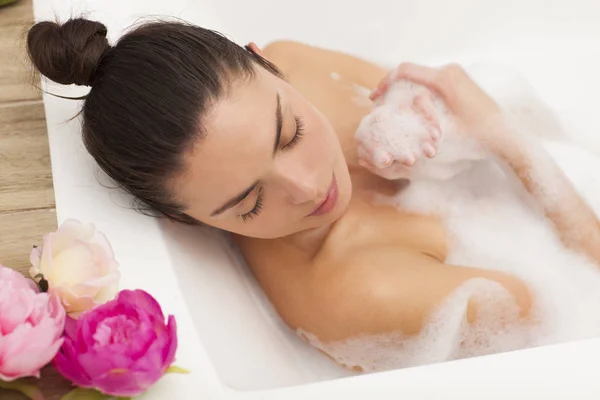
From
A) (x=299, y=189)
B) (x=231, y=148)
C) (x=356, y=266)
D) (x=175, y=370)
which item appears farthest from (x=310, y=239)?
(x=175, y=370)

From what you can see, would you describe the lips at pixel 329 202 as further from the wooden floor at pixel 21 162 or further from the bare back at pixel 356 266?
the wooden floor at pixel 21 162

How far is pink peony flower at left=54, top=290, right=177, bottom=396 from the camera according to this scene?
2.19 feet

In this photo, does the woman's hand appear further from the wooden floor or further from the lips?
the wooden floor

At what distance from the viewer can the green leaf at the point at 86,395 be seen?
0.73m

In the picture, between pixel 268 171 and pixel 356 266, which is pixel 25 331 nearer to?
pixel 268 171

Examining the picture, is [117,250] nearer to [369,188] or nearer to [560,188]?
[369,188]

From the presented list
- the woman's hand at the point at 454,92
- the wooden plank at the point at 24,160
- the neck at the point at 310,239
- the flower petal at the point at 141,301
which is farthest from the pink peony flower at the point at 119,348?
the woman's hand at the point at 454,92

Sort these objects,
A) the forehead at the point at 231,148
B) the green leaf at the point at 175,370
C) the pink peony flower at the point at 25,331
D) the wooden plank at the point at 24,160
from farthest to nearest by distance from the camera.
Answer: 1. the wooden plank at the point at 24,160
2. the forehead at the point at 231,148
3. the green leaf at the point at 175,370
4. the pink peony flower at the point at 25,331

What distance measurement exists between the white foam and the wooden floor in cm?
48

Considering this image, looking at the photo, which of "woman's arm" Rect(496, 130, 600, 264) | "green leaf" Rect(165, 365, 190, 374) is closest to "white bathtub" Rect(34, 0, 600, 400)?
"green leaf" Rect(165, 365, 190, 374)

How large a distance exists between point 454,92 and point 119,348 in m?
0.86

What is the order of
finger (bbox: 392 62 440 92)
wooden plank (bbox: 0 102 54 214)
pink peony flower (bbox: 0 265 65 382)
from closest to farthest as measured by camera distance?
pink peony flower (bbox: 0 265 65 382)
wooden plank (bbox: 0 102 54 214)
finger (bbox: 392 62 440 92)

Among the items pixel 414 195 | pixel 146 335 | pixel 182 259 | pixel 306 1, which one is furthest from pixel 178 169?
pixel 306 1

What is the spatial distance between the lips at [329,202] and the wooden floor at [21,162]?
0.40m
